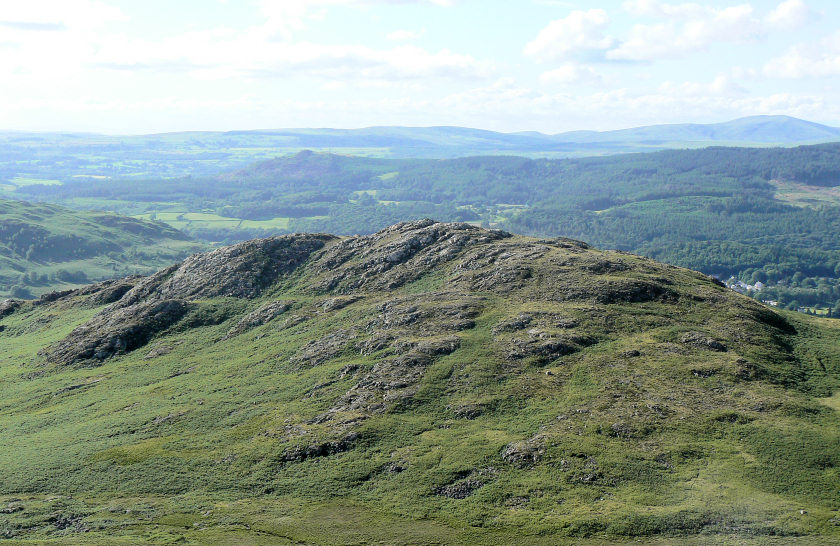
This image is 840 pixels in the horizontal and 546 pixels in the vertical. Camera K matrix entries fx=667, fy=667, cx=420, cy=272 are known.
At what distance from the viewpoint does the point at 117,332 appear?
5719 inches

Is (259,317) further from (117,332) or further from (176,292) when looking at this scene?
(176,292)

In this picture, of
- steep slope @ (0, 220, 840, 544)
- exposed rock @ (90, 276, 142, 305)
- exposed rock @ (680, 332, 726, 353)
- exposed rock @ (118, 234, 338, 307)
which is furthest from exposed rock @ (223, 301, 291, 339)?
exposed rock @ (680, 332, 726, 353)

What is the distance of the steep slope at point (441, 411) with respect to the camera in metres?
69.7

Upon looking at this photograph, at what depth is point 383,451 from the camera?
3287 inches

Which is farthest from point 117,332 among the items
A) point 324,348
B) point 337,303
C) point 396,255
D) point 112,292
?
point 396,255

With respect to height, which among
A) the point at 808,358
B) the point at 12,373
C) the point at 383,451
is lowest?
the point at 12,373

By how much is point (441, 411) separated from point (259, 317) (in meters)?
65.5

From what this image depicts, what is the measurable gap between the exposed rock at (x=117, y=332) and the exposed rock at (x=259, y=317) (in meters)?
16.9

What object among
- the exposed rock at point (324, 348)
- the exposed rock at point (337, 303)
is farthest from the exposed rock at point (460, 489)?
the exposed rock at point (337, 303)

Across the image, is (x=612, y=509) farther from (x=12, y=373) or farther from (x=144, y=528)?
(x=12, y=373)

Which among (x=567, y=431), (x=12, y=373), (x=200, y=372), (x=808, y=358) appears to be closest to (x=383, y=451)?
(x=567, y=431)

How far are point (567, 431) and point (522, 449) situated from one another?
6.83 metres

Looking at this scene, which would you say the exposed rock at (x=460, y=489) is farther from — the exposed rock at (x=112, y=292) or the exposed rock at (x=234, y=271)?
the exposed rock at (x=112, y=292)

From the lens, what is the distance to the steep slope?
69688mm
